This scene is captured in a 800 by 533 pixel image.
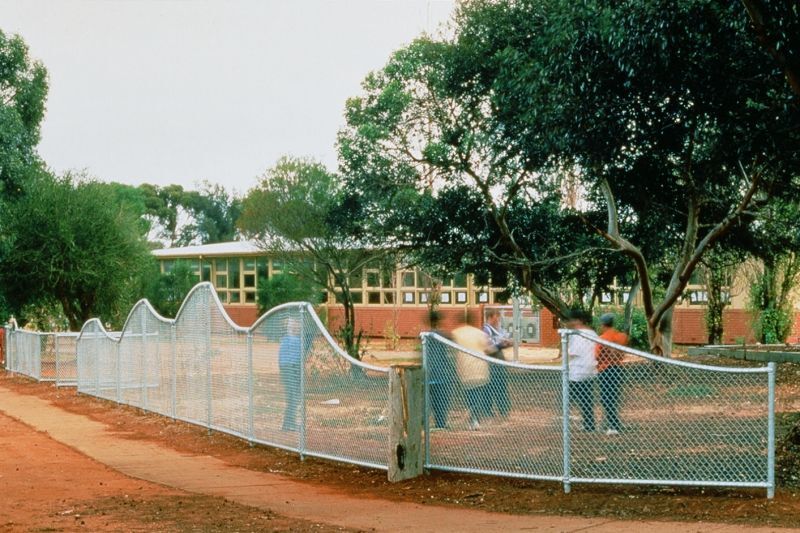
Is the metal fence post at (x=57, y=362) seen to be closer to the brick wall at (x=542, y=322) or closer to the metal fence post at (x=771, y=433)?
the brick wall at (x=542, y=322)

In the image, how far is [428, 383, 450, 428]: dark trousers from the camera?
10.7 m

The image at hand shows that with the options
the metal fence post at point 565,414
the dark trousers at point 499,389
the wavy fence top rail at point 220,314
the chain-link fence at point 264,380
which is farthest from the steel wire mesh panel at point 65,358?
the metal fence post at point 565,414

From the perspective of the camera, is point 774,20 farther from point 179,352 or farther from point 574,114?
point 179,352

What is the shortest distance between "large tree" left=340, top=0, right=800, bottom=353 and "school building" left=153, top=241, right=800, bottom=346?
521cm

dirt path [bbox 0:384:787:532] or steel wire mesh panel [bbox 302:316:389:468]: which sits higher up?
steel wire mesh panel [bbox 302:316:389:468]

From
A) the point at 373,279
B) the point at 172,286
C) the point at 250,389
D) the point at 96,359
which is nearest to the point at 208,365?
the point at 250,389

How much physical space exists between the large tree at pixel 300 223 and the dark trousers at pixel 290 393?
22.4m

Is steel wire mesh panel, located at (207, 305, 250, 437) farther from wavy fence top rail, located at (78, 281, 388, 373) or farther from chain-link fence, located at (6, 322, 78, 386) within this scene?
chain-link fence, located at (6, 322, 78, 386)

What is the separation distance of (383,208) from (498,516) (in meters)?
17.3

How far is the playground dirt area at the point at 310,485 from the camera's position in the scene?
8.48m

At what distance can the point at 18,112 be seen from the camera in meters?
33.6

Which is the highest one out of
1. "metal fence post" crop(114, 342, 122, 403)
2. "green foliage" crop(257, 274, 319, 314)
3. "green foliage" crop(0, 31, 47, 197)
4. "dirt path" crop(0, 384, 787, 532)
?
"green foliage" crop(0, 31, 47, 197)

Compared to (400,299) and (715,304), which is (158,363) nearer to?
(715,304)

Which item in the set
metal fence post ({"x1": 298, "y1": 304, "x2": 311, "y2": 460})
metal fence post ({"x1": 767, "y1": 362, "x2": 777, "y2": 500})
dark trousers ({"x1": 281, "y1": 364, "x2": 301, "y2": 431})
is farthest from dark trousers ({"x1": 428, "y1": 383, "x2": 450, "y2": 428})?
metal fence post ({"x1": 767, "y1": 362, "x2": 777, "y2": 500})
